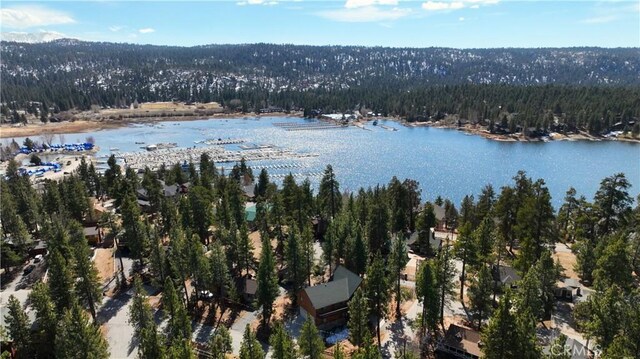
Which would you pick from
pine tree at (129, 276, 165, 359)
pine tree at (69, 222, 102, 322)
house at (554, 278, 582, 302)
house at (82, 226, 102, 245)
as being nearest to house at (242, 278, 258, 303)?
A: pine tree at (129, 276, 165, 359)

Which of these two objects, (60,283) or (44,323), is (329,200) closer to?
(60,283)

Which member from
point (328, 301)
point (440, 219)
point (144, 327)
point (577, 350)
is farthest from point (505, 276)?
point (144, 327)

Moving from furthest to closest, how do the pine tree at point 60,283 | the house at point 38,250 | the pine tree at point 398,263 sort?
the house at point 38,250 → the pine tree at point 398,263 → the pine tree at point 60,283

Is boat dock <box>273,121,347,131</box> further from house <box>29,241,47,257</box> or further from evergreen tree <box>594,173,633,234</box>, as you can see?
evergreen tree <box>594,173,633,234</box>

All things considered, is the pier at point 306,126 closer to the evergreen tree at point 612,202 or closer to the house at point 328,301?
the evergreen tree at point 612,202

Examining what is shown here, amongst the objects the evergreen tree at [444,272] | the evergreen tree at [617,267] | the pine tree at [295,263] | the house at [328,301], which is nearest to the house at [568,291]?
the evergreen tree at [617,267]

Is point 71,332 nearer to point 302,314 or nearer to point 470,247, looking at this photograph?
point 302,314
